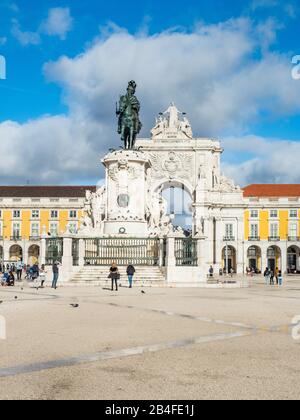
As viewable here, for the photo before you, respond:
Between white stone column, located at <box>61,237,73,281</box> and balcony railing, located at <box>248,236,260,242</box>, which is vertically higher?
balcony railing, located at <box>248,236,260,242</box>

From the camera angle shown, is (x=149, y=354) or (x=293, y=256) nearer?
(x=149, y=354)

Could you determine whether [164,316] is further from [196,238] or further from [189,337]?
[196,238]

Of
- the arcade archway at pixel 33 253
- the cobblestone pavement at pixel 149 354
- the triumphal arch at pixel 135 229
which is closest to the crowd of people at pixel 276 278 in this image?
the triumphal arch at pixel 135 229

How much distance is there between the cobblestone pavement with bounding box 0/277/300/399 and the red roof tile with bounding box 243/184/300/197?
240ft

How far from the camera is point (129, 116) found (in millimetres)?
27375

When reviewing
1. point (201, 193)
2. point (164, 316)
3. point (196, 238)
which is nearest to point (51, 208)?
point (201, 193)

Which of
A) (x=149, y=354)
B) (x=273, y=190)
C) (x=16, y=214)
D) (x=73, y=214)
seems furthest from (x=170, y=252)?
(x=273, y=190)

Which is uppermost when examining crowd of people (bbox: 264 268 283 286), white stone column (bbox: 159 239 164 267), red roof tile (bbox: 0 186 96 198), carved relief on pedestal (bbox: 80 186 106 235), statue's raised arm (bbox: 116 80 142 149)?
red roof tile (bbox: 0 186 96 198)

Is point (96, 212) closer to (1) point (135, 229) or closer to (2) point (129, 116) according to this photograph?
(1) point (135, 229)

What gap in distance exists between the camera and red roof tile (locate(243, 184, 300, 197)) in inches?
3319

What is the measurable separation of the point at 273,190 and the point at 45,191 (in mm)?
33365

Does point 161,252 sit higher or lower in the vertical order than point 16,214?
lower

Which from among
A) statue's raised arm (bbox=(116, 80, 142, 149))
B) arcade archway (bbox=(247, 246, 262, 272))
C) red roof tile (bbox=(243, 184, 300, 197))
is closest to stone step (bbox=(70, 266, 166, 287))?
statue's raised arm (bbox=(116, 80, 142, 149))

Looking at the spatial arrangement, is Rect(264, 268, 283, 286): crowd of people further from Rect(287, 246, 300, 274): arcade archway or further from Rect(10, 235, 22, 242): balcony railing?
Rect(10, 235, 22, 242): balcony railing
